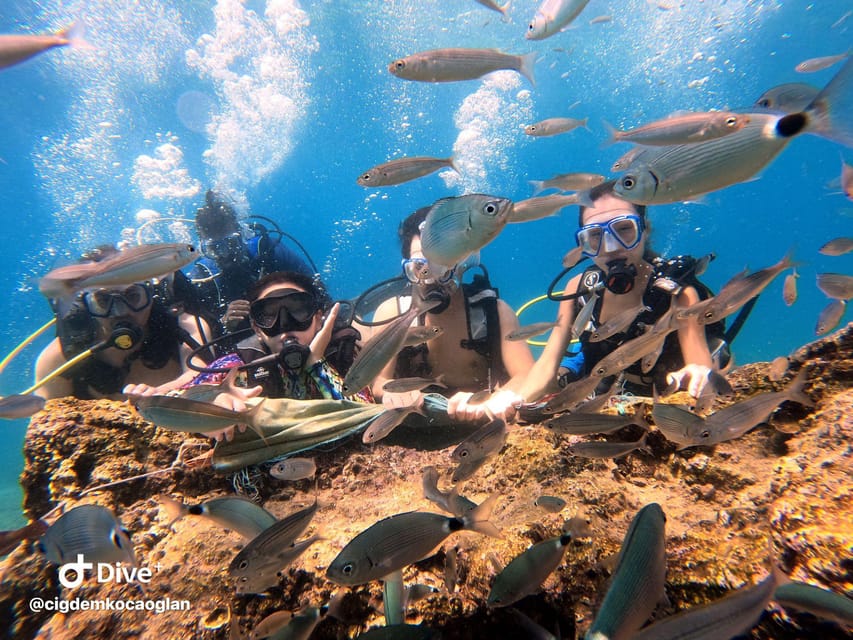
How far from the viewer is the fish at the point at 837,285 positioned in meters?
3.63

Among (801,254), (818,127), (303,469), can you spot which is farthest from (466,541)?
(801,254)

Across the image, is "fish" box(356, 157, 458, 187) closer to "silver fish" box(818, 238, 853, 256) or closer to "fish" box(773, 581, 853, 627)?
"fish" box(773, 581, 853, 627)

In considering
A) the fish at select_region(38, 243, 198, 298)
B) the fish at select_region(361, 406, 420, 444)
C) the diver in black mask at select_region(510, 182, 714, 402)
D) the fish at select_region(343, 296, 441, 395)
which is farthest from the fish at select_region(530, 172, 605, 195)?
the fish at select_region(38, 243, 198, 298)

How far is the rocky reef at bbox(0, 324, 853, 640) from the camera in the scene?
1572mm

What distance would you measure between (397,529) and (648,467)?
78.4 inches

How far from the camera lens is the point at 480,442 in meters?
2.12

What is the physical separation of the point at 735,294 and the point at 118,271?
4107mm

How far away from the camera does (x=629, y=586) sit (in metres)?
1.13

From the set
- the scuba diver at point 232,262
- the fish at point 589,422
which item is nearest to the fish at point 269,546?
the fish at point 589,422

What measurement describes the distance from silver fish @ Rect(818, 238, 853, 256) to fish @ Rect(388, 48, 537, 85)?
4757mm

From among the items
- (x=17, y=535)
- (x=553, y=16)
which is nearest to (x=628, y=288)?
(x=553, y=16)

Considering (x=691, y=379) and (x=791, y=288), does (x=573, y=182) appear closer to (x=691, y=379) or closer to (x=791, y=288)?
(x=691, y=379)

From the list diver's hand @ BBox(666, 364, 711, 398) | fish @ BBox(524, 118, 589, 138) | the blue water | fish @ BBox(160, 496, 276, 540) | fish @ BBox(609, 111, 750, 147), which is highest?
the blue water

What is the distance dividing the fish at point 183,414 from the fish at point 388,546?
1.05 m
